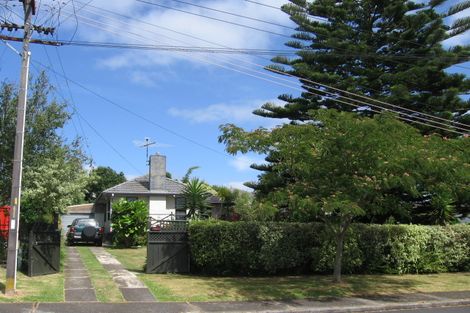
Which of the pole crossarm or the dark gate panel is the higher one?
the pole crossarm

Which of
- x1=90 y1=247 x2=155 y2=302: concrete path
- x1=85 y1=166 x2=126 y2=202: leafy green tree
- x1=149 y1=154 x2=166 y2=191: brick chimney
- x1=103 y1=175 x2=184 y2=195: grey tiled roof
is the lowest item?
x1=90 y1=247 x2=155 y2=302: concrete path

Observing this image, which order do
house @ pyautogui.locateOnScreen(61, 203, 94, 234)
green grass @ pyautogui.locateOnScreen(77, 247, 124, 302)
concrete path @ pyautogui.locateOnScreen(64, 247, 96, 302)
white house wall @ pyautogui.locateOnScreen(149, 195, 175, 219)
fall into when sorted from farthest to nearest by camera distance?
house @ pyautogui.locateOnScreen(61, 203, 94, 234) → white house wall @ pyautogui.locateOnScreen(149, 195, 175, 219) → green grass @ pyautogui.locateOnScreen(77, 247, 124, 302) → concrete path @ pyautogui.locateOnScreen(64, 247, 96, 302)

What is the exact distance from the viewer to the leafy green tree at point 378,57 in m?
24.4

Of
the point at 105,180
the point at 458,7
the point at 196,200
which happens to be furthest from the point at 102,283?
the point at 105,180

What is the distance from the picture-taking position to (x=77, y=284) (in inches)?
493

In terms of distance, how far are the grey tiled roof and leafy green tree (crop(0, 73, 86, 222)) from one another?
1517 centimetres

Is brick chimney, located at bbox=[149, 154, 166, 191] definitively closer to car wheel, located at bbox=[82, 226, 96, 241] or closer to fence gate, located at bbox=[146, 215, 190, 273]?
car wheel, located at bbox=[82, 226, 96, 241]

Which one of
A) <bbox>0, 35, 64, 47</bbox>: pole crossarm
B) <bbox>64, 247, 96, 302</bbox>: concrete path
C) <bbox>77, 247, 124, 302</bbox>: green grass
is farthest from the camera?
<bbox>0, 35, 64, 47</bbox>: pole crossarm

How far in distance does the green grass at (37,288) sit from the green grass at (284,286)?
207 cm

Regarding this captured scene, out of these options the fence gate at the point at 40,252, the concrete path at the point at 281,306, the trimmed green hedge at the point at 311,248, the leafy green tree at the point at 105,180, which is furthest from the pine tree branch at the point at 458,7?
the leafy green tree at the point at 105,180

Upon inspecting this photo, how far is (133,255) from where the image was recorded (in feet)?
69.1

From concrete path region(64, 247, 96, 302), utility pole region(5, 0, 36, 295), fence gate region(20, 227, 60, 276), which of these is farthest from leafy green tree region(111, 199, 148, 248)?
utility pole region(5, 0, 36, 295)

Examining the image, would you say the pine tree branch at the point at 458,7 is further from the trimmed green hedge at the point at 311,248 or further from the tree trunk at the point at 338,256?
the tree trunk at the point at 338,256

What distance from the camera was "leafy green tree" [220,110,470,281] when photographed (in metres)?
12.2
